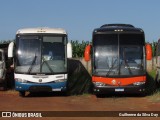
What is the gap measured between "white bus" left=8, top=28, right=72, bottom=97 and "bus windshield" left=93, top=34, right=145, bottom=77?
1.32m

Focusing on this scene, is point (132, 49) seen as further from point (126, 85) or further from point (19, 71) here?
point (19, 71)

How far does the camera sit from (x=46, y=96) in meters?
21.9

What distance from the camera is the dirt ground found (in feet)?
55.7

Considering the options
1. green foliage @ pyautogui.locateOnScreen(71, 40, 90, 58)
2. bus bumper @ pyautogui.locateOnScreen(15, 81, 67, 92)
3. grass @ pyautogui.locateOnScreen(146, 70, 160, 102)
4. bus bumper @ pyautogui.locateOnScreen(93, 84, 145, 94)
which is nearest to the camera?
grass @ pyautogui.locateOnScreen(146, 70, 160, 102)

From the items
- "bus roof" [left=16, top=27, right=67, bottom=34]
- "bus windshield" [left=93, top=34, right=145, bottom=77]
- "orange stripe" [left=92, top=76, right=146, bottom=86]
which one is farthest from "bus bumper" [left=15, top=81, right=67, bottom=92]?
"bus roof" [left=16, top=27, right=67, bottom=34]

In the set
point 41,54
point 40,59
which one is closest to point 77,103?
point 40,59

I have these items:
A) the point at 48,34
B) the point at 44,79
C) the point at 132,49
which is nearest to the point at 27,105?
the point at 44,79

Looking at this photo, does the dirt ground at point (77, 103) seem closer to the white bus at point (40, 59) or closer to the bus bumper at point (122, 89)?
the bus bumper at point (122, 89)

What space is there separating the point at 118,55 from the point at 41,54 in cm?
340

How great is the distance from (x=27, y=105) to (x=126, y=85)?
182 inches

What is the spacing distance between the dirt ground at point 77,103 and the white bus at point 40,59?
696mm

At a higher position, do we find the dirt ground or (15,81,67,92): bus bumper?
(15,81,67,92): bus bumper

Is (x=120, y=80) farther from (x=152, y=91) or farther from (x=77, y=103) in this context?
(x=152, y=91)

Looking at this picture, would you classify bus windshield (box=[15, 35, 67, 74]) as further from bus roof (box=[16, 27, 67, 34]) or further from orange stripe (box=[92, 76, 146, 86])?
orange stripe (box=[92, 76, 146, 86])
